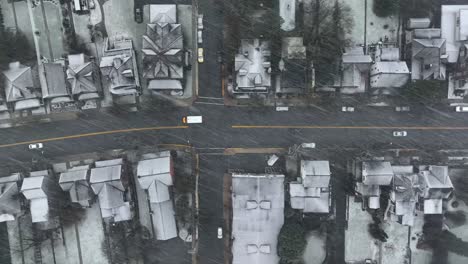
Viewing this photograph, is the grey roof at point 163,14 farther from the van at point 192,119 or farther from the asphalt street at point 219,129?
the van at point 192,119

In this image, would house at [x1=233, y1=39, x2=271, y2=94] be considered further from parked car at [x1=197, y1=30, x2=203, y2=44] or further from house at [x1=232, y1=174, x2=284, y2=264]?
house at [x1=232, y1=174, x2=284, y2=264]

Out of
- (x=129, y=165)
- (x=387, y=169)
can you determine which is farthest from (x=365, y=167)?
(x=129, y=165)

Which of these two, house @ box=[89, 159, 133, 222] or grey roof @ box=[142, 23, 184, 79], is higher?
grey roof @ box=[142, 23, 184, 79]

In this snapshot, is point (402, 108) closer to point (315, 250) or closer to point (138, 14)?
point (315, 250)

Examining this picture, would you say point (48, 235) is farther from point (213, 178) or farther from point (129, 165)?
point (213, 178)

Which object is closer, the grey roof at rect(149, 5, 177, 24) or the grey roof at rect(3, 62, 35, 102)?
the grey roof at rect(3, 62, 35, 102)

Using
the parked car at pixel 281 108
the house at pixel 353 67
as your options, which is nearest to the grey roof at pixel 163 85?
the parked car at pixel 281 108

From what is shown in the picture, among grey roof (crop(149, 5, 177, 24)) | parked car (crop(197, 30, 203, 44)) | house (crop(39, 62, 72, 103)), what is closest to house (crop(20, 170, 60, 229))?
house (crop(39, 62, 72, 103))

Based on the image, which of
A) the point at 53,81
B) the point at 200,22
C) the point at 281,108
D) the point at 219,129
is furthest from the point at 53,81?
the point at 281,108
